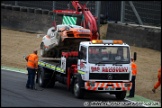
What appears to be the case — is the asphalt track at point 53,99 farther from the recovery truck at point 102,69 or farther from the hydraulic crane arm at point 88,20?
the hydraulic crane arm at point 88,20

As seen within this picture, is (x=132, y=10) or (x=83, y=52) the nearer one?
(x=83, y=52)

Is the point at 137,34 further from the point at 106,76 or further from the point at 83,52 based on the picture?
the point at 106,76

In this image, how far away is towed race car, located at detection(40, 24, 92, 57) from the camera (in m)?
20.9

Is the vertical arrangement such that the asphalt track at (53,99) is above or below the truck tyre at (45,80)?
below

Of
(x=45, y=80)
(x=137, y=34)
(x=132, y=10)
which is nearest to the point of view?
(x=45, y=80)

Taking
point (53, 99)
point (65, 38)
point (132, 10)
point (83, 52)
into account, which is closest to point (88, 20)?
point (65, 38)

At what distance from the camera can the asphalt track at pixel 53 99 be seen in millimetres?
17344

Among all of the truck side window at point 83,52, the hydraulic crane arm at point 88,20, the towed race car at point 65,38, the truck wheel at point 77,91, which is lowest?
the truck wheel at point 77,91

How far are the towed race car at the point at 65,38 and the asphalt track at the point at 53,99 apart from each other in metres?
1.66

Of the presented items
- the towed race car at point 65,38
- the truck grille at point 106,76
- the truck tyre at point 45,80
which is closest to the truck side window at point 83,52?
the truck grille at point 106,76

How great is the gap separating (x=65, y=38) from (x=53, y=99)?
3342 millimetres

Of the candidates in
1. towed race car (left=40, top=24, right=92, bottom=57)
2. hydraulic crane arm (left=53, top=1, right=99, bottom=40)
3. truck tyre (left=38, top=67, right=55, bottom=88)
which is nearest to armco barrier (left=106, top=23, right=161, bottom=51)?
hydraulic crane arm (left=53, top=1, right=99, bottom=40)

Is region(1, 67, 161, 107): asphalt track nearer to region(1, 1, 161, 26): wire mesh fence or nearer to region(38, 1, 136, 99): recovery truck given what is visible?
region(38, 1, 136, 99): recovery truck

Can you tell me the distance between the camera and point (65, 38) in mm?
20891
